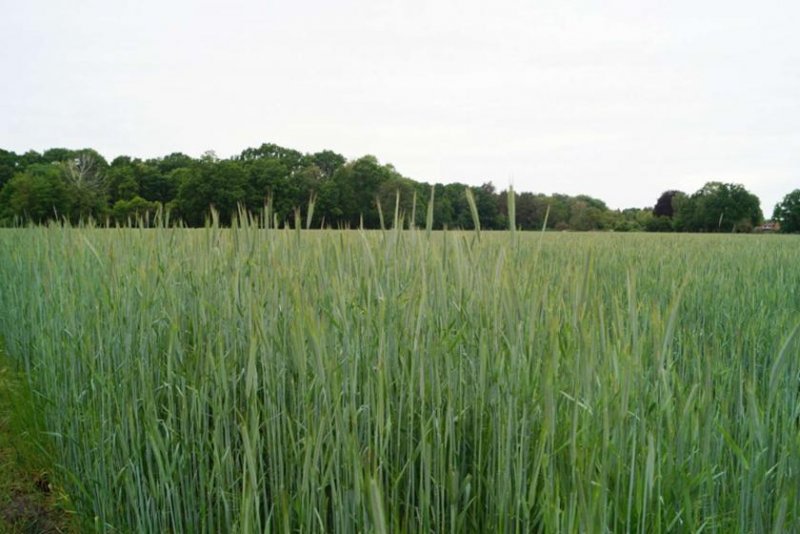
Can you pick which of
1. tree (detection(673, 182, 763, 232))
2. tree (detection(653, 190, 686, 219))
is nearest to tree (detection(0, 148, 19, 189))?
tree (detection(673, 182, 763, 232))

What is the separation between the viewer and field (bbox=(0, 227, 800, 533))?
0.92 m

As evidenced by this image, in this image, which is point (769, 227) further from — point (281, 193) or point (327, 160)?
point (281, 193)

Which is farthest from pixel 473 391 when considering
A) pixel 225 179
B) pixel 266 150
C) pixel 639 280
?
pixel 266 150

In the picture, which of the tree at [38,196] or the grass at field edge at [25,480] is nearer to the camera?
the grass at field edge at [25,480]

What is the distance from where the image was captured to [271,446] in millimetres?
1227

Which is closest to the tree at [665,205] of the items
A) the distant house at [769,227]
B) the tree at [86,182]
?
the distant house at [769,227]

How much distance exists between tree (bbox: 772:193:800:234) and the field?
5161 cm

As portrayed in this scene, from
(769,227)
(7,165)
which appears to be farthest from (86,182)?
(769,227)

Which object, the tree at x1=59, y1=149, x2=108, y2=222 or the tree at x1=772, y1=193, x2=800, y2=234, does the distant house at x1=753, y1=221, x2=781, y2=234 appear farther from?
the tree at x1=59, y1=149, x2=108, y2=222

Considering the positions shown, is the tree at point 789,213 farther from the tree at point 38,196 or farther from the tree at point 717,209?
the tree at point 38,196

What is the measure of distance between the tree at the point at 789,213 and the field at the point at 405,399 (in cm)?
5161

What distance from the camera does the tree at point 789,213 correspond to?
150ft

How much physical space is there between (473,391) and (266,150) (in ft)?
151

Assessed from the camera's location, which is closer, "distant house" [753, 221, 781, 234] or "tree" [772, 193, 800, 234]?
"distant house" [753, 221, 781, 234]
